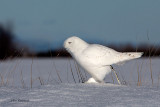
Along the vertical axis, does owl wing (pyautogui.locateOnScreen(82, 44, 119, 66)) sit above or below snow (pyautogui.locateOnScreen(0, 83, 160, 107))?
above

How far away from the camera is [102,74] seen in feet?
10.2

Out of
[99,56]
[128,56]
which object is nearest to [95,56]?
[99,56]

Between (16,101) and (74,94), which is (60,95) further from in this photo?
(16,101)

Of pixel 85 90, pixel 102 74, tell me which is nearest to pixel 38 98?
pixel 85 90

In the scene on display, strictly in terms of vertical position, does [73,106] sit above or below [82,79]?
above

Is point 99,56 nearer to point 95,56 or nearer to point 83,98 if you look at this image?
point 95,56

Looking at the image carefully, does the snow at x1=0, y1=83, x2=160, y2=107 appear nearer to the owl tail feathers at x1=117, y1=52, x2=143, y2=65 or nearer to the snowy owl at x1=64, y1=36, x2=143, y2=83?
the snowy owl at x1=64, y1=36, x2=143, y2=83

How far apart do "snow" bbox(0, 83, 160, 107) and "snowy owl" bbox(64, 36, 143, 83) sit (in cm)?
33

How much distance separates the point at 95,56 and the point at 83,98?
85 centimetres

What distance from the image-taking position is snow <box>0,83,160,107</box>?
2.12 m

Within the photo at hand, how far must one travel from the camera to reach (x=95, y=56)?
A: 3.06 meters

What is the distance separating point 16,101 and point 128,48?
5526 mm

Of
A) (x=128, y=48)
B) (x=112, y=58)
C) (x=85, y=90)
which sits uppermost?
(x=112, y=58)

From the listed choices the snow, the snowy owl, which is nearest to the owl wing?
the snowy owl
